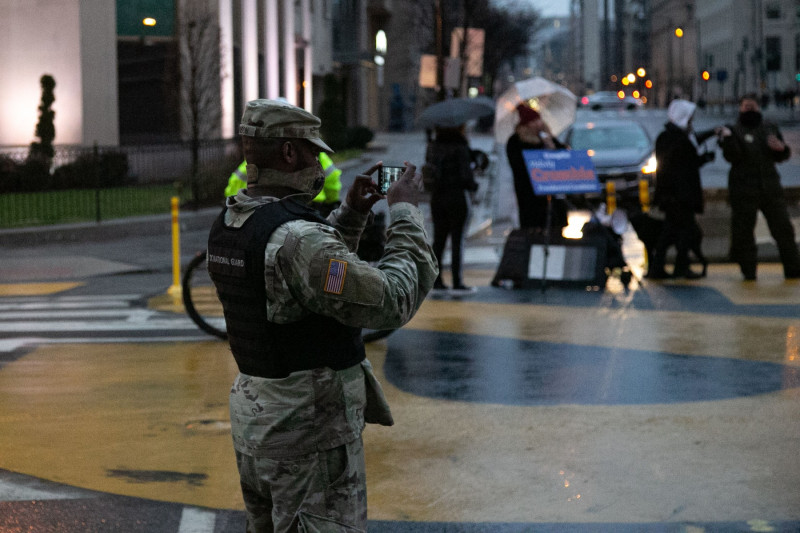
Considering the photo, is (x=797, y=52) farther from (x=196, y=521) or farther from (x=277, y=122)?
(x=277, y=122)

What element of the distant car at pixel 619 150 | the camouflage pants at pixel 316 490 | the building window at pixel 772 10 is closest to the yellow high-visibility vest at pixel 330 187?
the camouflage pants at pixel 316 490

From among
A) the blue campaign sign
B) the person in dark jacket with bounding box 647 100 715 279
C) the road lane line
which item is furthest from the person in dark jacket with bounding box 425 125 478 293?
the road lane line

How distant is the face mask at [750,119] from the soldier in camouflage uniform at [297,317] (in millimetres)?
10155

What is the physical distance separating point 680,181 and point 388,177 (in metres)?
9.78

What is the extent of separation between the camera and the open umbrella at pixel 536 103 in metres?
14.6

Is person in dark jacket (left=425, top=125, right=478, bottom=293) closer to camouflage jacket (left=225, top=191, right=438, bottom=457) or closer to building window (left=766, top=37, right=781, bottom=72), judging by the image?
camouflage jacket (left=225, top=191, right=438, bottom=457)

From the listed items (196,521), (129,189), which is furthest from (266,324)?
(129,189)

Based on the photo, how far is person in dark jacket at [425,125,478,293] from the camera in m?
12.0

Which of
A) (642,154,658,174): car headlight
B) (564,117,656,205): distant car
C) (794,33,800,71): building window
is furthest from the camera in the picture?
(794,33,800,71): building window

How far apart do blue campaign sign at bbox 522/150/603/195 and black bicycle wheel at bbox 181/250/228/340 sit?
3869 millimetres

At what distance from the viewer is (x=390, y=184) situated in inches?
133

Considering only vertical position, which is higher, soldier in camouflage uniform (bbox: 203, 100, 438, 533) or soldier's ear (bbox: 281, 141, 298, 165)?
soldier's ear (bbox: 281, 141, 298, 165)

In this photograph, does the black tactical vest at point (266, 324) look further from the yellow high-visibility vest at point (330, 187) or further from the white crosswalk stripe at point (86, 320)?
the white crosswalk stripe at point (86, 320)

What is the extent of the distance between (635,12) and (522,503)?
649 ft
